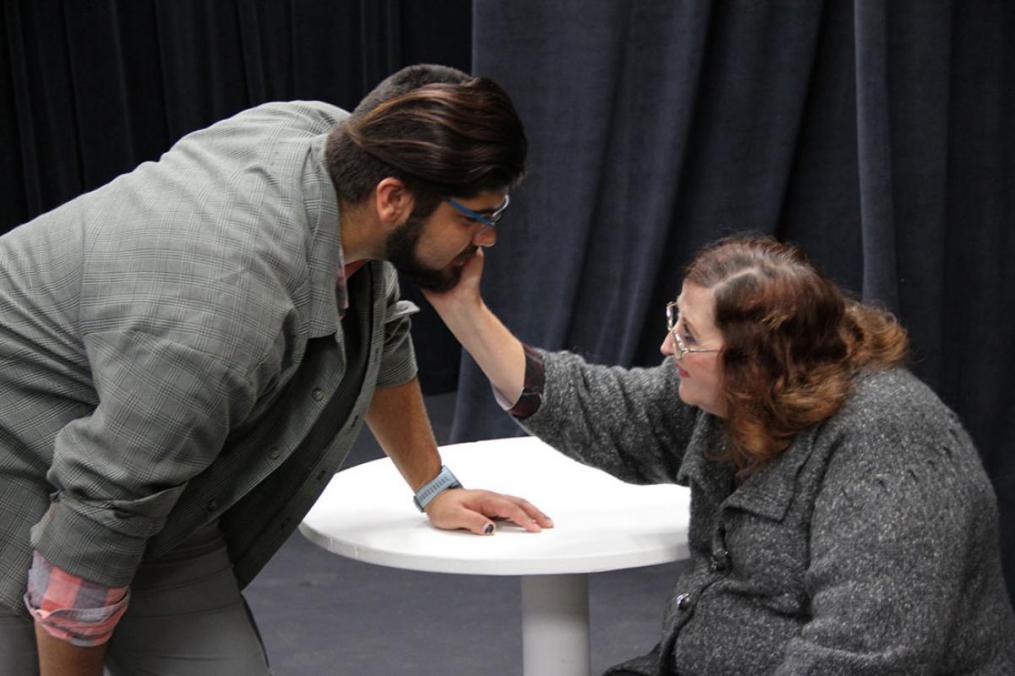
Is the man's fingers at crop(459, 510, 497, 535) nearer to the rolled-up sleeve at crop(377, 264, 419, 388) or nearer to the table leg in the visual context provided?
the table leg

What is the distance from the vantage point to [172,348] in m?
1.50

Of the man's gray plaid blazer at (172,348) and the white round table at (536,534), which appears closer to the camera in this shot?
the man's gray plaid blazer at (172,348)

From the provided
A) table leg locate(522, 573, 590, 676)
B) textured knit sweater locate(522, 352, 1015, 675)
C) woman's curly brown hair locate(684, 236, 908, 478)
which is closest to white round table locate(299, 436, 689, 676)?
table leg locate(522, 573, 590, 676)

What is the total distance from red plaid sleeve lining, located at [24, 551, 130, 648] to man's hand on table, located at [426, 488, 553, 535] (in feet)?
1.58

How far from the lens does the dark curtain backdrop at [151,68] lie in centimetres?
505

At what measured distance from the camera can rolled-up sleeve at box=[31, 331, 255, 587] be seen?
4.96ft

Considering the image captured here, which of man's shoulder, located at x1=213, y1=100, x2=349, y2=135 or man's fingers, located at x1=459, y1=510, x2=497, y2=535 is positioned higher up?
man's shoulder, located at x1=213, y1=100, x2=349, y2=135

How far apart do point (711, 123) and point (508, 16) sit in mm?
612

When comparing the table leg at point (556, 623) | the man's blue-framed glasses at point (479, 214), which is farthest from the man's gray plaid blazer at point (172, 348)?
the table leg at point (556, 623)

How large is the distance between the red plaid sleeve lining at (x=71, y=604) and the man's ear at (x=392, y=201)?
0.53 meters

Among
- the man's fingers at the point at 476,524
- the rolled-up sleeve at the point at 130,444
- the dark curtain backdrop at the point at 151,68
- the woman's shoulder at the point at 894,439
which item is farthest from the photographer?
the dark curtain backdrop at the point at 151,68

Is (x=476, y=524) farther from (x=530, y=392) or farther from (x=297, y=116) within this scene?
(x=297, y=116)

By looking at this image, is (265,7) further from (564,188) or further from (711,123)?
(711,123)

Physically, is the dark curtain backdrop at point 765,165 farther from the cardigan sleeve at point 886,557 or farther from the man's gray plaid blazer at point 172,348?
the man's gray plaid blazer at point 172,348
